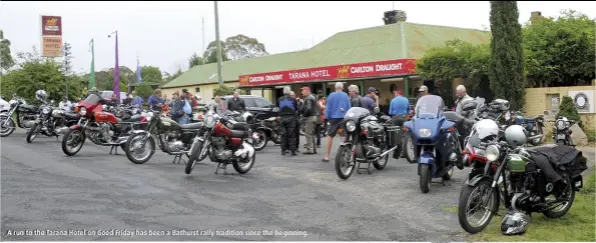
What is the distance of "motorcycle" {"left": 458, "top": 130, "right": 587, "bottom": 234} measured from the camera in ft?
20.0

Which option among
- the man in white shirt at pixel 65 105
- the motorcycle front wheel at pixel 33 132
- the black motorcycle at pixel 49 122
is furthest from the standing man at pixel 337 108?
the motorcycle front wheel at pixel 33 132

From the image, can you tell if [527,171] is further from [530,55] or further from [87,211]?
[530,55]

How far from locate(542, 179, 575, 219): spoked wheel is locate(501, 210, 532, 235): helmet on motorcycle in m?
0.76

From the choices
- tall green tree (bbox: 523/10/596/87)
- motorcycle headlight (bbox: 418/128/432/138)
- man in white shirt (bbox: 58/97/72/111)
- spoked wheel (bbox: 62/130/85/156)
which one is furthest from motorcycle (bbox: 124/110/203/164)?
tall green tree (bbox: 523/10/596/87)

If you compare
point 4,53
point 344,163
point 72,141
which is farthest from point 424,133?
point 72,141

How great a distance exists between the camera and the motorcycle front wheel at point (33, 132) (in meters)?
14.6

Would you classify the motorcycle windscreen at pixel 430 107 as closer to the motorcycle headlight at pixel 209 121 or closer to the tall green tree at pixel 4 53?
the motorcycle headlight at pixel 209 121

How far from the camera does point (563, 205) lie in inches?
272

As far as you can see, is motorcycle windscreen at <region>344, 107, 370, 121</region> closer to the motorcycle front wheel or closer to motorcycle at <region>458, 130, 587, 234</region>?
motorcycle at <region>458, 130, 587, 234</region>

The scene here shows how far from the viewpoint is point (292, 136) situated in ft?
43.5

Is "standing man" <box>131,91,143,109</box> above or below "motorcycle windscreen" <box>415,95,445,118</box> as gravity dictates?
above

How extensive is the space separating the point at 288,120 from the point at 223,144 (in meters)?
3.28

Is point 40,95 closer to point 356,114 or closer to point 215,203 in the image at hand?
point 356,114

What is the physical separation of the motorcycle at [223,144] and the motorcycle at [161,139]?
3.20ft
